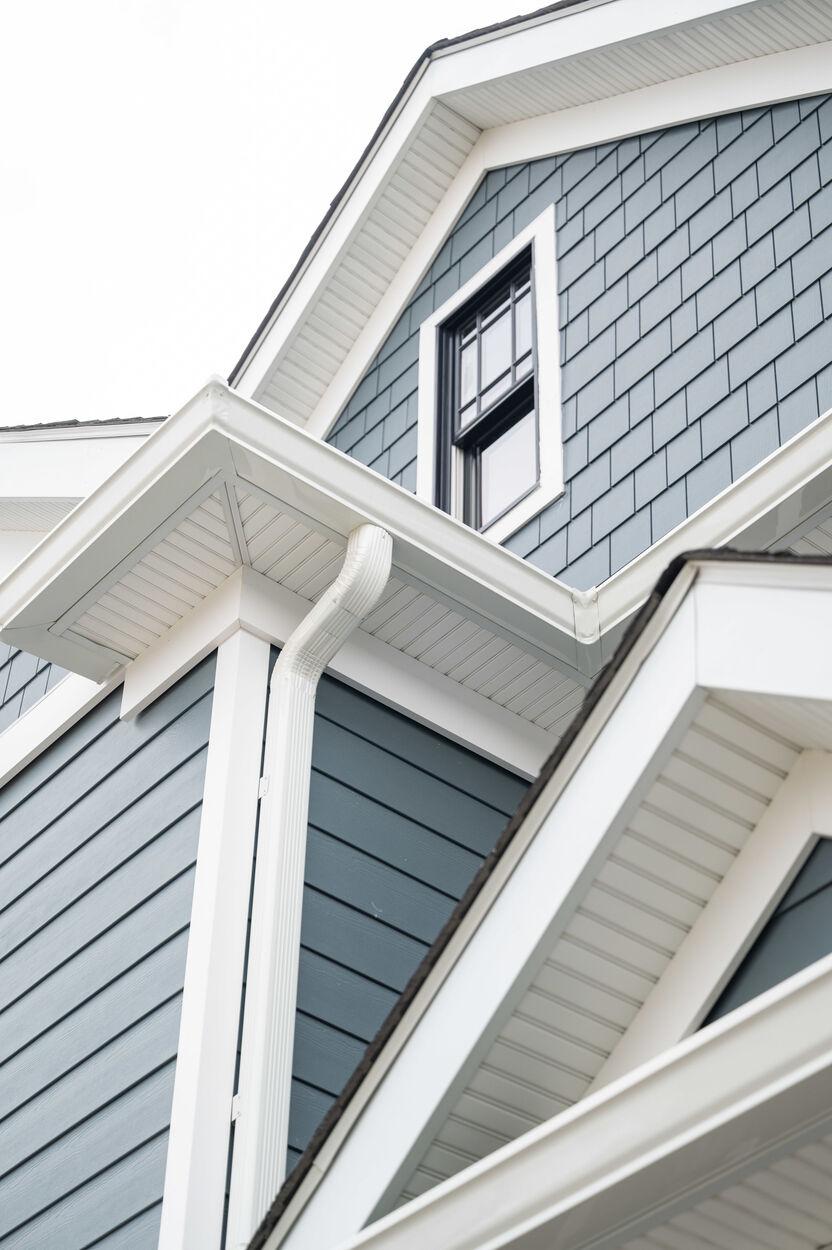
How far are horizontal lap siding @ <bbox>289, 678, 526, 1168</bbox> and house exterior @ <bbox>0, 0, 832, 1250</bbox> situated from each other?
0.04 ft

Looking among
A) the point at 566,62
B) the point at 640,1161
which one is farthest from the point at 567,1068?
the point at 566,62

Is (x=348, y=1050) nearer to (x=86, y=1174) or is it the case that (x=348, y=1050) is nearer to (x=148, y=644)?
(x=86, y=1174)

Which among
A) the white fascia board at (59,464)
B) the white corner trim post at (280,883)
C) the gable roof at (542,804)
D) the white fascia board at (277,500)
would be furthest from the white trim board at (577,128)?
the gable roof at (542,804)

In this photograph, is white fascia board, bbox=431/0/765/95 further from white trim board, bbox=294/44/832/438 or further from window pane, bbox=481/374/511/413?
window pane, bbox=481/374/511/413

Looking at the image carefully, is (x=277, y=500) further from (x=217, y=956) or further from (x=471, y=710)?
(x=217, y=956)

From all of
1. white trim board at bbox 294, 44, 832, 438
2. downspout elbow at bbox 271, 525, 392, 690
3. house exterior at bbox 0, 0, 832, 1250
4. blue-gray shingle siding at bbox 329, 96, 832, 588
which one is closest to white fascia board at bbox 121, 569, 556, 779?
house exterior at bbox 0, 0, 832, 1250

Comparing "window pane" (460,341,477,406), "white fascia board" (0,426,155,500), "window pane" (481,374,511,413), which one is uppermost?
"window pane" (460,341,477,406)

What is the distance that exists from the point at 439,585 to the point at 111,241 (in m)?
33.7

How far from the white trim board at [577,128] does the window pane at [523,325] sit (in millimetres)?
710

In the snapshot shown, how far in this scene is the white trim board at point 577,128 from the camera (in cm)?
561

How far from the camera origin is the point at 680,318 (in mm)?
5551

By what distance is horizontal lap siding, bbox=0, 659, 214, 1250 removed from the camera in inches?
149

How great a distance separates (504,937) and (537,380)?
375cm

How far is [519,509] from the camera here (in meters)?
5.84
